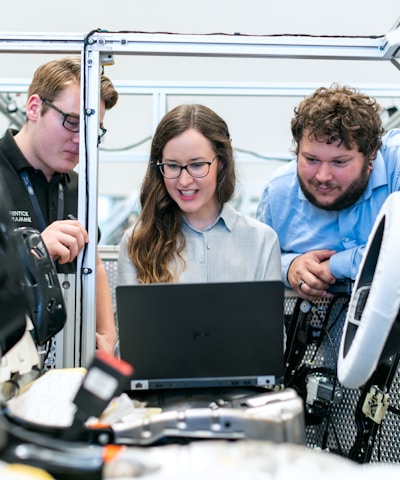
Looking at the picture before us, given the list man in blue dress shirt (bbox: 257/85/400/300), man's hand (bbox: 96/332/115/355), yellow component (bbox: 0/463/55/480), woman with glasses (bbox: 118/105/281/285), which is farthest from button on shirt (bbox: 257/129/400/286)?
yellow component (bbox: 0/463/55/480)

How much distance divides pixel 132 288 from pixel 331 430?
92 cm

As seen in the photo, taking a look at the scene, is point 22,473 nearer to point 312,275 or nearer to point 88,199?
point 88,199

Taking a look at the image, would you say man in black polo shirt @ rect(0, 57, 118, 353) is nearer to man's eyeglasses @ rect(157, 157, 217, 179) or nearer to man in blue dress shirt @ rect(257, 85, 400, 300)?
man's eyeglasses @ rect(157, 157, 217, 179)

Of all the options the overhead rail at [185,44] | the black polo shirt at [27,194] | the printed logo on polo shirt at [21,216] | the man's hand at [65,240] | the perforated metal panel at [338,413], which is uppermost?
the overhead rail at [185,44]

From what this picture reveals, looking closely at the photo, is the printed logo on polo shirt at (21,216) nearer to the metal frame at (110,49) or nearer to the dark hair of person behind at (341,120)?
the metal frame at (110,49)

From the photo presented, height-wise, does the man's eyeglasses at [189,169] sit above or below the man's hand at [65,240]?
above

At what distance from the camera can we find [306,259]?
1920 millimetres

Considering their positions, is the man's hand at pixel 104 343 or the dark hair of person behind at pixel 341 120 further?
the dark hair of person behind at pixel 341 120

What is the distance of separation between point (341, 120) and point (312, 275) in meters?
0.51

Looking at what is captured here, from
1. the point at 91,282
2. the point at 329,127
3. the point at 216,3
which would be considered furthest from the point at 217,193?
the point at 216,3

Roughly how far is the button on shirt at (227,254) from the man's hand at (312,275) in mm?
66

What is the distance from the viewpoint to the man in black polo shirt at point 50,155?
2.00 m

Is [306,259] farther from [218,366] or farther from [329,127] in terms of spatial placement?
[218,366]

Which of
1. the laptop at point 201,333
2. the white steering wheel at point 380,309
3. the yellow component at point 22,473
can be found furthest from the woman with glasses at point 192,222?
the yellow component at point 22,473
